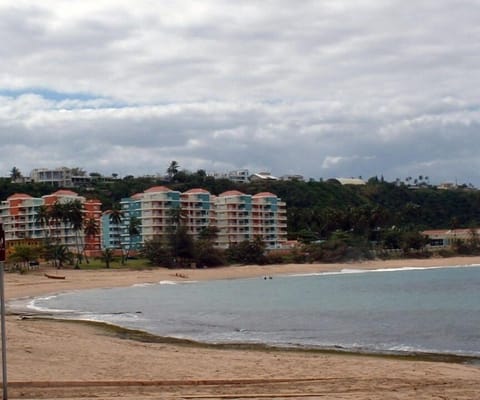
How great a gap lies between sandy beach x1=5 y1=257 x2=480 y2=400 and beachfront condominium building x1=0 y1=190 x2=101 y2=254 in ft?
308

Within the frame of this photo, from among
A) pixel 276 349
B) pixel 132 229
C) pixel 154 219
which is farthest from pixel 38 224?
pixel 276 349

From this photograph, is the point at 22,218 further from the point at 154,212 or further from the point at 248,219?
the point at 248,219

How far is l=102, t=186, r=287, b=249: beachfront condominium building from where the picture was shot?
420 feet

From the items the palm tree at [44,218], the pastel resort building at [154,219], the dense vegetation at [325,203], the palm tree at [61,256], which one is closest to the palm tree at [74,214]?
the palm tree at [44,218]

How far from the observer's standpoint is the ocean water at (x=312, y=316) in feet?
95.1

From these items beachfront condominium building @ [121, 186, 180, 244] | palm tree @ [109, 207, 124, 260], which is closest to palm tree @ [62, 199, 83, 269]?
palm tree @ [109, 207, 124, 260]

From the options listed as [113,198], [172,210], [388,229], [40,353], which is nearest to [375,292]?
[40,353]

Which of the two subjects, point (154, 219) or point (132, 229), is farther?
point (154, 219)

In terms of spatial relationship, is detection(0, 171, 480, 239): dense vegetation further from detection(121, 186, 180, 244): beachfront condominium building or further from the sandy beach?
the sandy beach

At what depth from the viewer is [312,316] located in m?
41.3

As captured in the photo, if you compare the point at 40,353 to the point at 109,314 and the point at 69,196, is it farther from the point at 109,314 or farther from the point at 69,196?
the point at 69,196

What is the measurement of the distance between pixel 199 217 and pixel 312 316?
93.4m

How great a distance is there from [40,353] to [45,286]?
55794mm

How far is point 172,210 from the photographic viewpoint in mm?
125500
